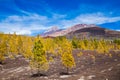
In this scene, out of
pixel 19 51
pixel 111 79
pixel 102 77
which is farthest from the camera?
pixel 19 51

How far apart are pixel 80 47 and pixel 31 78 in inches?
4400

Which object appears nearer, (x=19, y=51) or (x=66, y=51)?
(x=66, y=51)

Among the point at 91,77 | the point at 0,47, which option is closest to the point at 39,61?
the point at 91,77

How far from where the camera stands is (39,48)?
63000 mm

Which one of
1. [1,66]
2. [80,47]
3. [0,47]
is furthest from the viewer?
[80,47]

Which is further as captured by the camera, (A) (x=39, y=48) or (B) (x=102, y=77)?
(A) (x=39, y=48)

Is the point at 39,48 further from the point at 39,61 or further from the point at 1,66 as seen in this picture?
the point at 1,66

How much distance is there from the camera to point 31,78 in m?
59.7

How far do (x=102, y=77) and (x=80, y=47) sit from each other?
117m

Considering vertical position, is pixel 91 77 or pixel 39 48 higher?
pixel 39 48

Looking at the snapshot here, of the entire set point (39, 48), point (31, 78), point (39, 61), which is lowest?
point (31, 78)

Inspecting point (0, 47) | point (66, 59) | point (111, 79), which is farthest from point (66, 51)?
point (0, 47)

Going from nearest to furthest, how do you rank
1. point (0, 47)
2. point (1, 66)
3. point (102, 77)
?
point (102, 77)
point (1, 66)
point (0, 47)

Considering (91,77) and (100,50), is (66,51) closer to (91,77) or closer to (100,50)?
(91,77)
